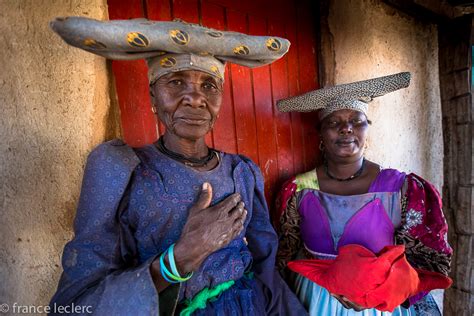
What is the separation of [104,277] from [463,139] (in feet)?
10.5

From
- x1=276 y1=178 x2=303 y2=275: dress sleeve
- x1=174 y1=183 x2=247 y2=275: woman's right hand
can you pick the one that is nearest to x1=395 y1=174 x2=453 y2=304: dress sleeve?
x1=276 y1=178 x2=303 y2=275: dress sleeve

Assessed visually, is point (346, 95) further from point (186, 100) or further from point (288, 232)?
point (186, 100)

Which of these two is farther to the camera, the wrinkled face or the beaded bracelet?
the wrinkled face

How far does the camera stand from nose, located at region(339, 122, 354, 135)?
1.75 m

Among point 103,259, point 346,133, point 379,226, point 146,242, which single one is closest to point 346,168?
point 346,133

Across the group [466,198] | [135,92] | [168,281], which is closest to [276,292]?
[168,281]

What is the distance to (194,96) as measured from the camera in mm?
1044

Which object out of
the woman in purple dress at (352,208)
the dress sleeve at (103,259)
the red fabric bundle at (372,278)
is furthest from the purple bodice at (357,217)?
the dress sleeve at (103,259)

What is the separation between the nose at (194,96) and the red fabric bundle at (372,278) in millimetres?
910

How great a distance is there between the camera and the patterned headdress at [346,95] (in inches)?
64.7

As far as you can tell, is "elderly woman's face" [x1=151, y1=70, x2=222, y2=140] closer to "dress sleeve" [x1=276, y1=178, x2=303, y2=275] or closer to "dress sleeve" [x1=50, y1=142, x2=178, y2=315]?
"dress sleeve" [x1=50, y1=142, x2=178, y2=315]

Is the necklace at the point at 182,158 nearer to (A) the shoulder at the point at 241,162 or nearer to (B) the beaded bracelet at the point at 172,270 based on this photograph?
(A) the shoulder at the point at 241,162

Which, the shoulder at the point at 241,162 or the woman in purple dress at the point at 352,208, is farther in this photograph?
the woman in purple dress at the point at 352,208

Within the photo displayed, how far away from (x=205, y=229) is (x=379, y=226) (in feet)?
3.71
